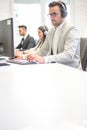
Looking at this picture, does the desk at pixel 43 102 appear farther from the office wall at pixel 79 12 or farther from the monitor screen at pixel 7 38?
the office wall at pixel 79 12

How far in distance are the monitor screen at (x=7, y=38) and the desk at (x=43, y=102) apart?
0.75 meters

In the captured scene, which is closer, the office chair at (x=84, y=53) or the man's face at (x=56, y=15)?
the office chair at (x=84, y=53)

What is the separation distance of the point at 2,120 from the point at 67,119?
19 centimetres

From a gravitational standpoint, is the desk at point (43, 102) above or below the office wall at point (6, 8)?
below

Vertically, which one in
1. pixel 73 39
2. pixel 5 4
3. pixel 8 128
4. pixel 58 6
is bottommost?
pixel 8 128

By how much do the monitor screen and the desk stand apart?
750 millimetres

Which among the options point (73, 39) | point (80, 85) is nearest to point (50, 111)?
point (80, 85)

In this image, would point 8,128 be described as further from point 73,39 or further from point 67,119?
point 73,39

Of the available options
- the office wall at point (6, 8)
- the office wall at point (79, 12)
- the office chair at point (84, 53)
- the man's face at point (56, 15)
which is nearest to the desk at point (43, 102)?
the office chair at point (84, 53)

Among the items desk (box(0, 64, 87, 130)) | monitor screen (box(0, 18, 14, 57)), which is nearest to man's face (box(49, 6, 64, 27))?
monitor screen (box(0, 18, 14, 57))

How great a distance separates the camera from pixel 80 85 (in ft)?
3.86

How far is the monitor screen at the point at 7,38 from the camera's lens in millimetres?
2059

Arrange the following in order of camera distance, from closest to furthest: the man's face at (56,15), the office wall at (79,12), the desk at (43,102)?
the desk at (43,102), the man's face at (56,15), the office wall at (79,12)

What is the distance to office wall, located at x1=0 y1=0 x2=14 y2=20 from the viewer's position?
255 inches
